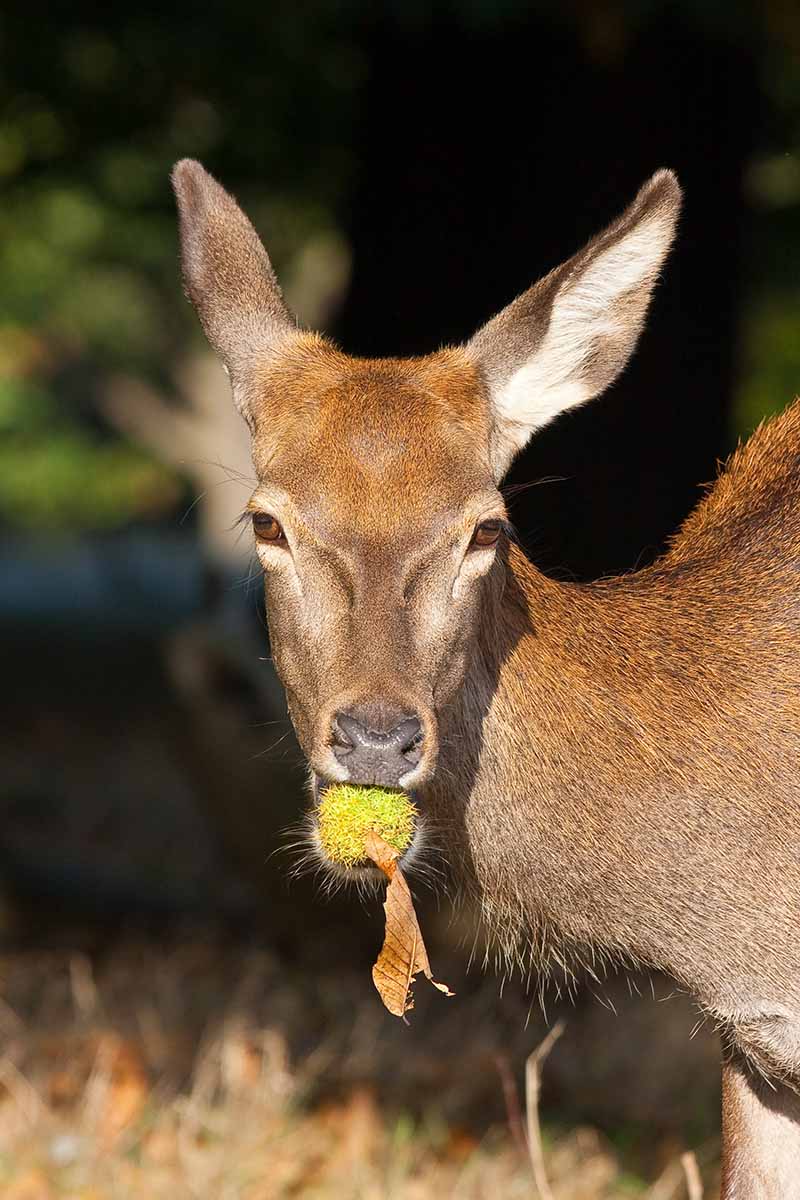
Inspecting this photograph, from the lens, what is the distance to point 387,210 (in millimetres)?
7363

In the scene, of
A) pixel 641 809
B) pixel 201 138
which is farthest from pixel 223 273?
pixel 201 138

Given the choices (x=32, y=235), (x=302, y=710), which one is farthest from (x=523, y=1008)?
(x=32, y=235)

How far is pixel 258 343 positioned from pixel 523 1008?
3653mm

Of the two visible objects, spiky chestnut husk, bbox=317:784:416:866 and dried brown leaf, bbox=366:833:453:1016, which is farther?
dried brown leaf, bbox=366:833:453:1016

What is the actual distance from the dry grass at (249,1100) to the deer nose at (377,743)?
1.97 m

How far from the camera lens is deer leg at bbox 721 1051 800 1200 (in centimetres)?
427

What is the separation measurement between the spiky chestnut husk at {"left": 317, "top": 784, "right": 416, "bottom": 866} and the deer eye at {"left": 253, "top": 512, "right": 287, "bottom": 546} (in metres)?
0.54

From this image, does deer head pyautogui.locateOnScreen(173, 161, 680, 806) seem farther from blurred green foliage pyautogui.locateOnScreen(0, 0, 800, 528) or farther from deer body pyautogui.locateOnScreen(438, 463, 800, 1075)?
blurred green foliage pyautogui.locateOnScreen(0, 0, 800, 528)

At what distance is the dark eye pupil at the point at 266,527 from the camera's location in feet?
12.2

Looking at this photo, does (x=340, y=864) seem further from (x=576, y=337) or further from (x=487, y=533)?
(x=576, y=337)

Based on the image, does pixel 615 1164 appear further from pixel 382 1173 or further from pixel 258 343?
pixel 258 343

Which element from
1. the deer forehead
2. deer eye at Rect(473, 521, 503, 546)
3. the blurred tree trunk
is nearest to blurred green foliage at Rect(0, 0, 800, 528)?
the blurred tree trunk

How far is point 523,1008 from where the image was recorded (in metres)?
7.03

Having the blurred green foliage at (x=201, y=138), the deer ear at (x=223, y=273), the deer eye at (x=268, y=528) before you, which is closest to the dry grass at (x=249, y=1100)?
the deer eye at (x=268, y=528)
